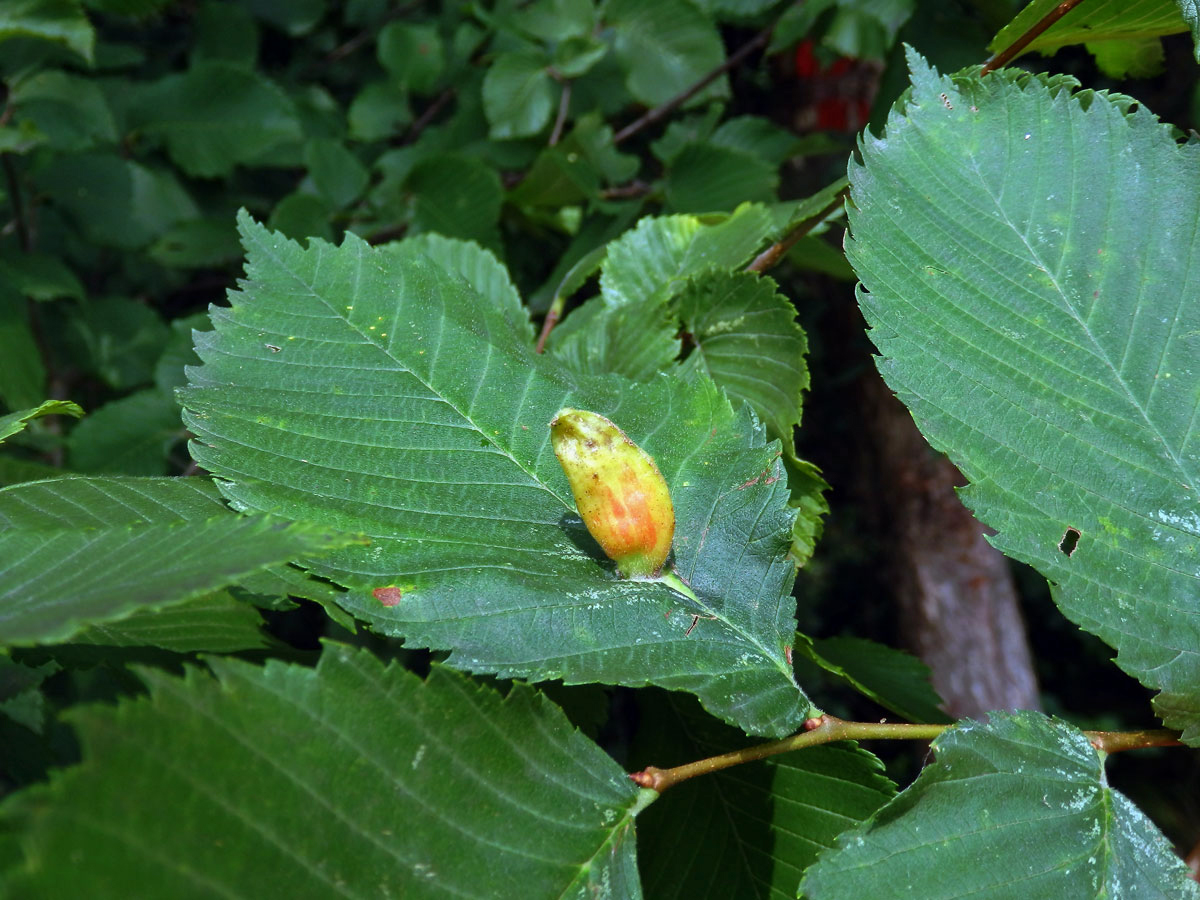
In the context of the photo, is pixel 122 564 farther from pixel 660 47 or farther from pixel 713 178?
pixel 660 47

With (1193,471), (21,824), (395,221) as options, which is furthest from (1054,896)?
(395,221)

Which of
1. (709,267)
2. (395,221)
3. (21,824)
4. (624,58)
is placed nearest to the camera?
(21,824)

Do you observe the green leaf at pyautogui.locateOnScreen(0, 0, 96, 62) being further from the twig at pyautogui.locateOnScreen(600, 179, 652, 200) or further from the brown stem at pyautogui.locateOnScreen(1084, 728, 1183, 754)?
the brown stem at pyautogui.locateOnScreen(1084, 728, 1183, 754)

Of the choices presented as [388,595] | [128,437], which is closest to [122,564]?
[388,595]

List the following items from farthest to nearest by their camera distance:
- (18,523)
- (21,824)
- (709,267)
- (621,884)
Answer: (709,267)
(18,523)
(621,884)
(21,824)

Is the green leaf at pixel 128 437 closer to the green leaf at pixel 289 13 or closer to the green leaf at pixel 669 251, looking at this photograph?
the green leaf at pixel 669 251

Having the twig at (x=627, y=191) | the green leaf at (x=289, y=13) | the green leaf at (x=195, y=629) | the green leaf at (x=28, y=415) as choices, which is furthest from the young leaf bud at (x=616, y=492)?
the green leaf at (x=289, y=13)

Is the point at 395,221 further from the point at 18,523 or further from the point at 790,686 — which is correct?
the point at 790,686

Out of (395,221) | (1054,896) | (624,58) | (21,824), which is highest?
(624,58)
